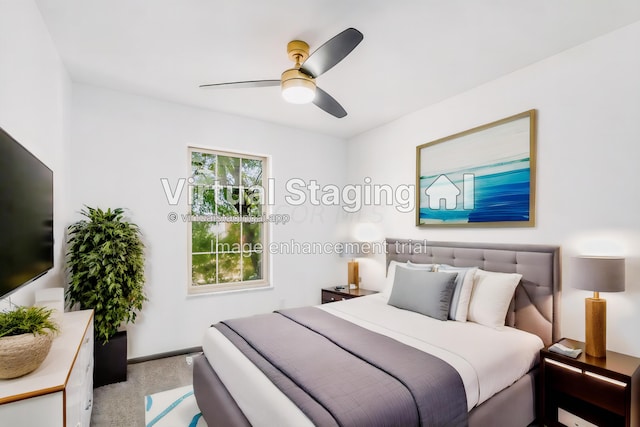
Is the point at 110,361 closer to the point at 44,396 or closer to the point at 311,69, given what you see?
the point at 44,396

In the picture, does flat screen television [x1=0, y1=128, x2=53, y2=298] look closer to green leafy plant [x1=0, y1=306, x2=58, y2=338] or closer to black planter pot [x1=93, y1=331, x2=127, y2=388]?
green leafy plant [x1=0, y1=306, x2=58, y2=338]

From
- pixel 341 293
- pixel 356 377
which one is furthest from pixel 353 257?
pixel 356 377

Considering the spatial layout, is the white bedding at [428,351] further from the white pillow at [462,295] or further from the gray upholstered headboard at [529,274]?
the gray upholstered headboard at [529,274]

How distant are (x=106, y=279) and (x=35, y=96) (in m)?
1.42

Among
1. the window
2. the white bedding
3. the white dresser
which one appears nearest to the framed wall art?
the white bedding

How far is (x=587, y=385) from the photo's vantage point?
1.99 meters

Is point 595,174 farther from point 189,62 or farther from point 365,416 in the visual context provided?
point 189,62

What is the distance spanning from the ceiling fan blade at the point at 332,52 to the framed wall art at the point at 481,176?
177 centimetres

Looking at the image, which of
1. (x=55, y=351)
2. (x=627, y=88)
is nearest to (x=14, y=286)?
(x=55, y=351)

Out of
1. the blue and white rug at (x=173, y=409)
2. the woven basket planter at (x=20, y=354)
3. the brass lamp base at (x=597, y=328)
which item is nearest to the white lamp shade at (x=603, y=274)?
the brass lamp base at (x=597, y=328)

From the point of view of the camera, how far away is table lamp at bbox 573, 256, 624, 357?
2004mm

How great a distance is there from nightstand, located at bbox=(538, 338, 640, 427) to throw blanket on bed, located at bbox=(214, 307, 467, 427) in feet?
3.05

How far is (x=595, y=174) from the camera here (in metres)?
2.29

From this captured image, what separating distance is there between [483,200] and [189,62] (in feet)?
9.41
